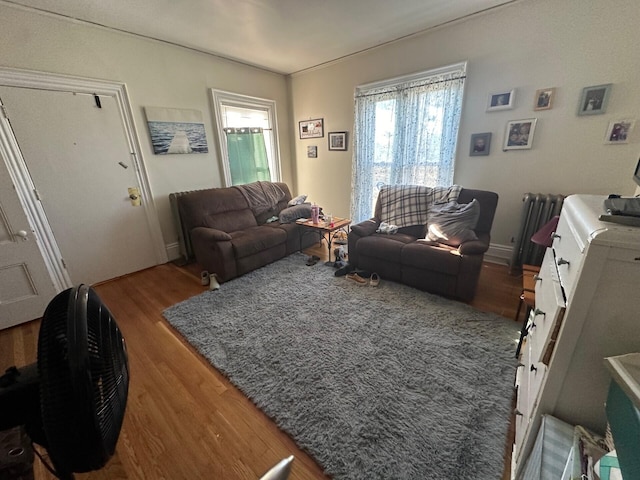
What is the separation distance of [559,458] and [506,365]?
976 mm

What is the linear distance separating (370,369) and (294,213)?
7.53 ft

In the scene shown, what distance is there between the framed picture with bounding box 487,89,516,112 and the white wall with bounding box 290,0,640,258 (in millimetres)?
47

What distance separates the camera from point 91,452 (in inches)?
17.0

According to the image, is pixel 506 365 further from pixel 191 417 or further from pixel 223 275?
pixel 223 275

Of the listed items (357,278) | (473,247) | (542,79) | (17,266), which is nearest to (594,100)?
(542,79)

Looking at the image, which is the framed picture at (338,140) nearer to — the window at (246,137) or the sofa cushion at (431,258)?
the window at (246,137)

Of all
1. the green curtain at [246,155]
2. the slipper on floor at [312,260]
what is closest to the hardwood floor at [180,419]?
the slipper on floor at [312,260]

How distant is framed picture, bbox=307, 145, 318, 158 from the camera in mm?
4303

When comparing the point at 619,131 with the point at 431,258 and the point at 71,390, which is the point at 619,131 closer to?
the point at 431,258

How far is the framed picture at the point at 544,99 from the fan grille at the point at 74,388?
11.6ft

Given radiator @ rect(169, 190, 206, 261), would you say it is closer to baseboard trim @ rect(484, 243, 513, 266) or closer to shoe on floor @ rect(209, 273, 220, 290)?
shoe on floor @ rect(209, 273, 220, 290)

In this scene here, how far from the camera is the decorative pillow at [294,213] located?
11.2ft

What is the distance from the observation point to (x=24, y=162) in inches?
87.7

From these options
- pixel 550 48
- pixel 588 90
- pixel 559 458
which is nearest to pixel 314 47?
pixel 550 48
